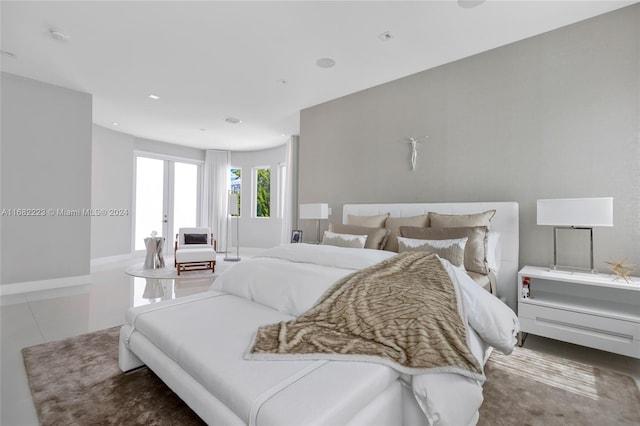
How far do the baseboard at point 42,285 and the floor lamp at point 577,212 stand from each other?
5889 mm

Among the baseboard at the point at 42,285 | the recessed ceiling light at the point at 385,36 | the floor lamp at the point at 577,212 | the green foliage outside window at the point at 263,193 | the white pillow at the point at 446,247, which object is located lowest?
the baseboard at the point at 42,285

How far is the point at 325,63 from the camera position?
11.5 ft

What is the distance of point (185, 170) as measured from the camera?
8.02m

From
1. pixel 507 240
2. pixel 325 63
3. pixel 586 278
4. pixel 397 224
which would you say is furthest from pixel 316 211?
pixel 586 278

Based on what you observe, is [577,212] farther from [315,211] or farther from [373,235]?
[315,211]

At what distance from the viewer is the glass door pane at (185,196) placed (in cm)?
780

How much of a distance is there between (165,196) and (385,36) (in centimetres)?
669

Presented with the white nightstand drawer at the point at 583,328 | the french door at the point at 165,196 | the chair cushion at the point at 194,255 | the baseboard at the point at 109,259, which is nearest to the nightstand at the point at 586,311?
the white nightstand drawer at the point at 583,328

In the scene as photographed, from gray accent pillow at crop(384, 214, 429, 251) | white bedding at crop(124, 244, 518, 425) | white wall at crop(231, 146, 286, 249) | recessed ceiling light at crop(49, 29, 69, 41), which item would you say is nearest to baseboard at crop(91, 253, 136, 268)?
white wall at crop(231, 146, 286, 249)

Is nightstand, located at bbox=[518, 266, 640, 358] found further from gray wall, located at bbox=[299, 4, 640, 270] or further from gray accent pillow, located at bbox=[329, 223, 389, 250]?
gray accent pillow, located at bbox=[329, 223, 389, 250]

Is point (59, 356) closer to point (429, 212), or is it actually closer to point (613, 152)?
point (429, 212)

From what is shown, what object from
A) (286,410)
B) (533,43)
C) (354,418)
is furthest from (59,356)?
(533,43)

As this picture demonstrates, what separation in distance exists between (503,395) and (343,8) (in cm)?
A: 311

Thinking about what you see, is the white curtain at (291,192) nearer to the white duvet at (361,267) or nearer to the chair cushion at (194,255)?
the chair cushion at (194,255)
